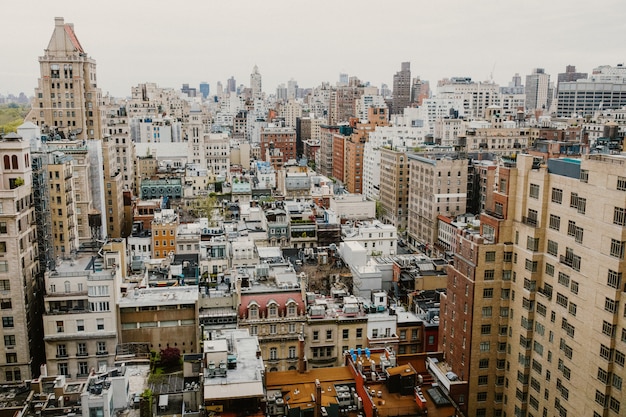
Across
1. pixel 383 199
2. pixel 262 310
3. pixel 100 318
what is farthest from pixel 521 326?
pixel 383 199

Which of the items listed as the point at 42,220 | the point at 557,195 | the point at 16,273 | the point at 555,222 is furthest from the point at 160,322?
the point at 557,195

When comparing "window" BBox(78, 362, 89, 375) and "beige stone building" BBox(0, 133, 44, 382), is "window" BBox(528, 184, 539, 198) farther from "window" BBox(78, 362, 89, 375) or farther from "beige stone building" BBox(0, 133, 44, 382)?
"beige stone building" BBox(0, 133, 44, 382)

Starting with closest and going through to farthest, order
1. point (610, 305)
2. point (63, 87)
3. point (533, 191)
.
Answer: point (610, 305)
point (533, 191)
point (63, 87)

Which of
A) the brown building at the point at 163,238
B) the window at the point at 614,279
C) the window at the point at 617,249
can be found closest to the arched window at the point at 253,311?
the window at the point at 614,279

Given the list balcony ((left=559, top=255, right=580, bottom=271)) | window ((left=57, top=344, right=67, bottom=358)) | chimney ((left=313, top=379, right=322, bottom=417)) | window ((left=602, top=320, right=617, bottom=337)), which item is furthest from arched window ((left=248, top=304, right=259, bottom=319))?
window ((left=602, top=320, right=617, bottom=337))

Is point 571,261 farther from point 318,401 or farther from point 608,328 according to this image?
point 318,401

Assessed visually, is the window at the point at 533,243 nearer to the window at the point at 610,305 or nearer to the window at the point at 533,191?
the window at the point at 533,191
